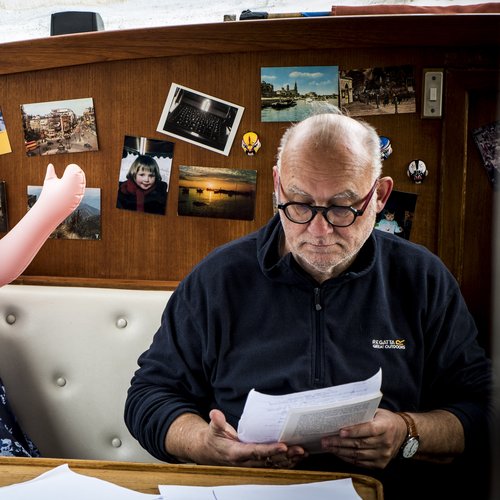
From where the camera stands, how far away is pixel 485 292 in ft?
5.82

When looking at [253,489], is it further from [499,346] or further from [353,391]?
[499,346]

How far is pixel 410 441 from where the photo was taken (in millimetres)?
1248

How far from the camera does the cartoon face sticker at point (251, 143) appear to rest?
1.78m

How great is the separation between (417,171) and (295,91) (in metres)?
0.40

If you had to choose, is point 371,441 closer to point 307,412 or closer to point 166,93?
point 307,412

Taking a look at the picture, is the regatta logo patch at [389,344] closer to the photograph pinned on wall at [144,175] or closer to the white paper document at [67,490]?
the white paper document at [67,490]

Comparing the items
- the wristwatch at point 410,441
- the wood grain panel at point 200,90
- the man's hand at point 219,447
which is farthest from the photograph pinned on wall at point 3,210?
the wristwatch at point 410,441

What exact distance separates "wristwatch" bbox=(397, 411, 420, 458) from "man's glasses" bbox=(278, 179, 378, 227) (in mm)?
Answer: 403

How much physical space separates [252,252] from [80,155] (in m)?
0.74

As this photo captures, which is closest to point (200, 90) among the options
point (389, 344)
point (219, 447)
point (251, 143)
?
point (251, 143)

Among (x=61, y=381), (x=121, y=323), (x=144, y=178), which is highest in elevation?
(x=144, y=178)

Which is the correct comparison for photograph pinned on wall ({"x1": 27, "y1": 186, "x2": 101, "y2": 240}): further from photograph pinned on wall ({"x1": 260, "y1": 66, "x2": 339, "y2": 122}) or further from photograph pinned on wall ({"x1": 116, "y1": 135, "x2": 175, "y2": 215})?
photograph pinned on wall ({"x1": 260, "y1": 66, "x2": 339, "y2": 122})

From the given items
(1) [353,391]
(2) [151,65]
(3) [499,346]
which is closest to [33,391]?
(2) [151,65]

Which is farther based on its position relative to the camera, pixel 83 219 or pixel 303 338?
pixel 83 219
